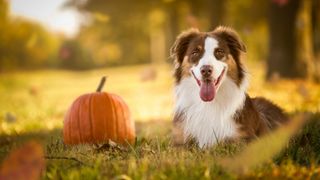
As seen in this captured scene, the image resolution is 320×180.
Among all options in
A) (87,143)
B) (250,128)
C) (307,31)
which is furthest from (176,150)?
(307,31)

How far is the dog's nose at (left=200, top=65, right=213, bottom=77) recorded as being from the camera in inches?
197

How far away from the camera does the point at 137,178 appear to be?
→ 13.2 feet

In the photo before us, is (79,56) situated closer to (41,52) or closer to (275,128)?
(41,52)

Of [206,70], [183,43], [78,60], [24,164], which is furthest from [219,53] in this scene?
[78,60]

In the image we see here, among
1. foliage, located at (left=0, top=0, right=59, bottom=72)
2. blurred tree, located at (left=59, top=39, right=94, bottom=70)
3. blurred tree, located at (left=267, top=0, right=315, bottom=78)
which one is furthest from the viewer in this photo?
blurred tree, located at (left=59, top=39, right=94, bottom=70)

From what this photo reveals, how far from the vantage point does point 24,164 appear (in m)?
4.17

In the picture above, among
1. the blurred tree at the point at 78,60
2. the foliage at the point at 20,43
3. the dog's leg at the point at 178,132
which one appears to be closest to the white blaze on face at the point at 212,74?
the dog's leg at the point at 178,132

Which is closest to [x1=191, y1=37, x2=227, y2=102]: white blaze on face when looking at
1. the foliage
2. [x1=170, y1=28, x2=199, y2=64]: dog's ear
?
[x1=170, y1=28, x2=199, y2=64]: dog's ear

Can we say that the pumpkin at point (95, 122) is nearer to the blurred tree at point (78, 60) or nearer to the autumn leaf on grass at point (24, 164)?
the autumn leaf on grass at point (24, 164)

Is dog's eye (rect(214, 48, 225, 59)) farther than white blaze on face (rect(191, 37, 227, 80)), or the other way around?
dog's eye (rect(214, 48, 225, 59))

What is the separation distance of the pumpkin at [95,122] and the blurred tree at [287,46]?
32.1ft

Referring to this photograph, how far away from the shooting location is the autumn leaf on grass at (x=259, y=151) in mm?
4203

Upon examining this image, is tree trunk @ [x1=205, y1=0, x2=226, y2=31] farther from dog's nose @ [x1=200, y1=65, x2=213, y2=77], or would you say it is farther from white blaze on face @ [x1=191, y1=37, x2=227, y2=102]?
dog's nose @ [x1=200, y1=65, x2=213, y2=77]

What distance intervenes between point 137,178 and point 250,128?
1.68m
